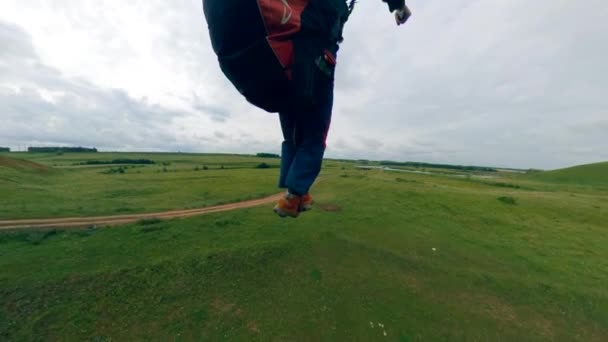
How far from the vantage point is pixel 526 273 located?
1517 cm

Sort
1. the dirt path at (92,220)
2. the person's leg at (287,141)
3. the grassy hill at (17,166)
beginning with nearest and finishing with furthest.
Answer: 1. the person's leg at (287,141)
2. the dirt path at (92,220)
3. the grassy hill at (17,166)

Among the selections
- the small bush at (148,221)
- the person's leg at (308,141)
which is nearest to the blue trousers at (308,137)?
the person's leg at (308,141)

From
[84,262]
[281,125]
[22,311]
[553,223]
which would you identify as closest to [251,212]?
[84,262]

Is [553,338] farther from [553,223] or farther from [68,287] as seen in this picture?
[68,287]

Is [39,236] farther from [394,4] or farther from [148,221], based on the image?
[394,4]

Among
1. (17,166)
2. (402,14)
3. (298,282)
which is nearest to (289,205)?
(402,14)

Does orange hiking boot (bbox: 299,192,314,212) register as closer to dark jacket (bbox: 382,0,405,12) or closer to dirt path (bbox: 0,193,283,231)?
dark jacket (bbox: 382,0,405,12)

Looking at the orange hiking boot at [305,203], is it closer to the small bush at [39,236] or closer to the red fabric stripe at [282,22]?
the red fabric stripe at [282,22]

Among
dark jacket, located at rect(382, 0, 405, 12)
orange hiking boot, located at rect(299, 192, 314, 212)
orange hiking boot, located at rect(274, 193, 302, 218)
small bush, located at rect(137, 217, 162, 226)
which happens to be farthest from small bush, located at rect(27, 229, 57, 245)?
dark jacket, located at rect(382, 0, 405, 12)

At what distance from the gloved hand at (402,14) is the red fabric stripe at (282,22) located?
1.05m

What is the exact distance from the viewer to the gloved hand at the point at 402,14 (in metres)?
2.52

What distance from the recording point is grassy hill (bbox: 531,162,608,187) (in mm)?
79500

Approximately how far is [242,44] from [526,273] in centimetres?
1973

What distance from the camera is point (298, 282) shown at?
12625 mm
